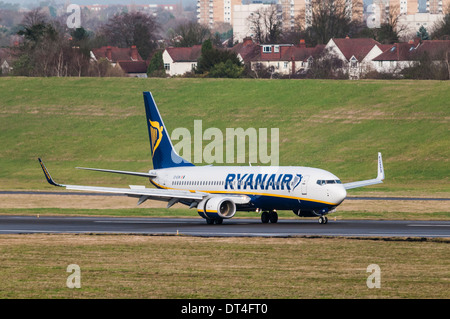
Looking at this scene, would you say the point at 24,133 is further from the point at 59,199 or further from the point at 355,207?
the point at 355,207

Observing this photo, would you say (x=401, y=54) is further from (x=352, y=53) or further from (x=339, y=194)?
(x=339, y=194)

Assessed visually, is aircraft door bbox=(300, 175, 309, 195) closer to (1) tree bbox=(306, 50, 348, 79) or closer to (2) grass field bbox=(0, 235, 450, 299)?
(2) grass field bbox=(0, 235, 450, 299)

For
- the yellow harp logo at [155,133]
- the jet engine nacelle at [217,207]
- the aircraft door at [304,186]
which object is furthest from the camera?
the yellow harp logo at [155,133]

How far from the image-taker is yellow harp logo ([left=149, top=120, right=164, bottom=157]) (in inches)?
2530

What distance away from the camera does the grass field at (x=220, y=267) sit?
2762cm

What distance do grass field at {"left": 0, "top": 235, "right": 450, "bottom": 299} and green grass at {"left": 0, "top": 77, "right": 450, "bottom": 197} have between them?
1927 inches

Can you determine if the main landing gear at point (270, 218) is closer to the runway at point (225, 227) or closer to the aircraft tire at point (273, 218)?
the aircraft tire at point (273, 218)

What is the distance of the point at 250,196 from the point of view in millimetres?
55938

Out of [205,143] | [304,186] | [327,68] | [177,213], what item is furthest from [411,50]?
[304,186]

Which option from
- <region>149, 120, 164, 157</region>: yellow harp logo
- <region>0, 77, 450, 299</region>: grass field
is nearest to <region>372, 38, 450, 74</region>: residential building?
<region>0, 77, 450, 299</region>: grass field

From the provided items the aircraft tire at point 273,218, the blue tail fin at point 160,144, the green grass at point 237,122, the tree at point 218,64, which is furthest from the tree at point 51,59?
the aircraft tire at point 273,218

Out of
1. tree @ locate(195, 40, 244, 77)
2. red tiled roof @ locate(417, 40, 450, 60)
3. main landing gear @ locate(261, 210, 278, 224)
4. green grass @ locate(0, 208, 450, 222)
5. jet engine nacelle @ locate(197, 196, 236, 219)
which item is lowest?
green grass @ locate(0, 208, 450, 222)

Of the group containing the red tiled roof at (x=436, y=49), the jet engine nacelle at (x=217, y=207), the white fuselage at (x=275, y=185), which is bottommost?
the jet engine nacelle at (x=217, y=207)
